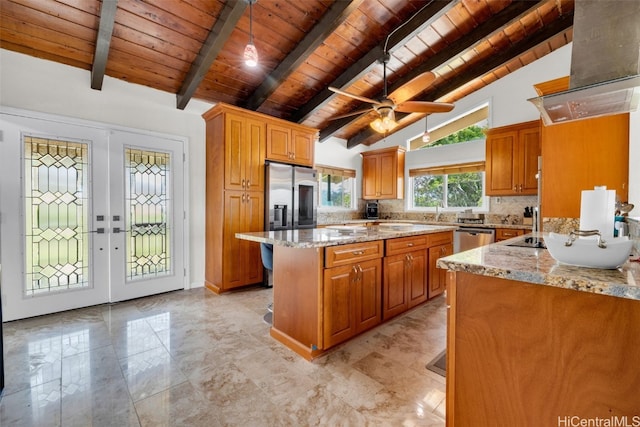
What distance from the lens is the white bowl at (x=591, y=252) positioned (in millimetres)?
967

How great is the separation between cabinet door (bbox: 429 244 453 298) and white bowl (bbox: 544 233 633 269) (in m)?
2.09

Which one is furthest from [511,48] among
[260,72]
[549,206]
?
[260,72]

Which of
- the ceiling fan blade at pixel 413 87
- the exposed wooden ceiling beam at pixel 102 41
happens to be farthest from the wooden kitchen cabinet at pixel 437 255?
the exposed wooden ceiling beam at pixel 102 41

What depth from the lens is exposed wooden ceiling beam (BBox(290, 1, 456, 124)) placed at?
298 cm

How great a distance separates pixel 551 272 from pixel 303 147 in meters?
3.80

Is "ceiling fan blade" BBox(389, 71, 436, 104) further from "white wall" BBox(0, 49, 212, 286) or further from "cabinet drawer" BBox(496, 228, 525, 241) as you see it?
"cabinet drawer" BBox(496, 228, 525, 241)

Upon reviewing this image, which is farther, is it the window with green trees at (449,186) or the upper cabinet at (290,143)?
the window with green trees at (449,186)

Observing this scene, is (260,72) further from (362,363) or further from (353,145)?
(362,363)

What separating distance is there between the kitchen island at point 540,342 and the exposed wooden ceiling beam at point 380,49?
2936 millimetres

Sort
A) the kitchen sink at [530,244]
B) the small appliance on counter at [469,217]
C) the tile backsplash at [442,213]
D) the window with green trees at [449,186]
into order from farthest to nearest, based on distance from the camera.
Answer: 1. the window with green trees at [449,186]
2. the small appliance on counter at [469,217]
3. the tile backsplash at [442,213]
4. the kitchen sink at [530,244]

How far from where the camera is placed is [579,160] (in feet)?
7.68

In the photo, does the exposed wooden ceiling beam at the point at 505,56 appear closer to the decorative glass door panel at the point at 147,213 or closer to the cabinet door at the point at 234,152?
the cabinet door at the point at 234,152

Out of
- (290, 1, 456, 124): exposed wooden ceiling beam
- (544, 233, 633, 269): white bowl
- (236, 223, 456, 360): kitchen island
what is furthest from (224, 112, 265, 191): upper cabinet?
(544, 233, 633, 269): white bowl

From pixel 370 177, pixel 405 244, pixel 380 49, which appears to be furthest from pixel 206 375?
pixel 370 177
